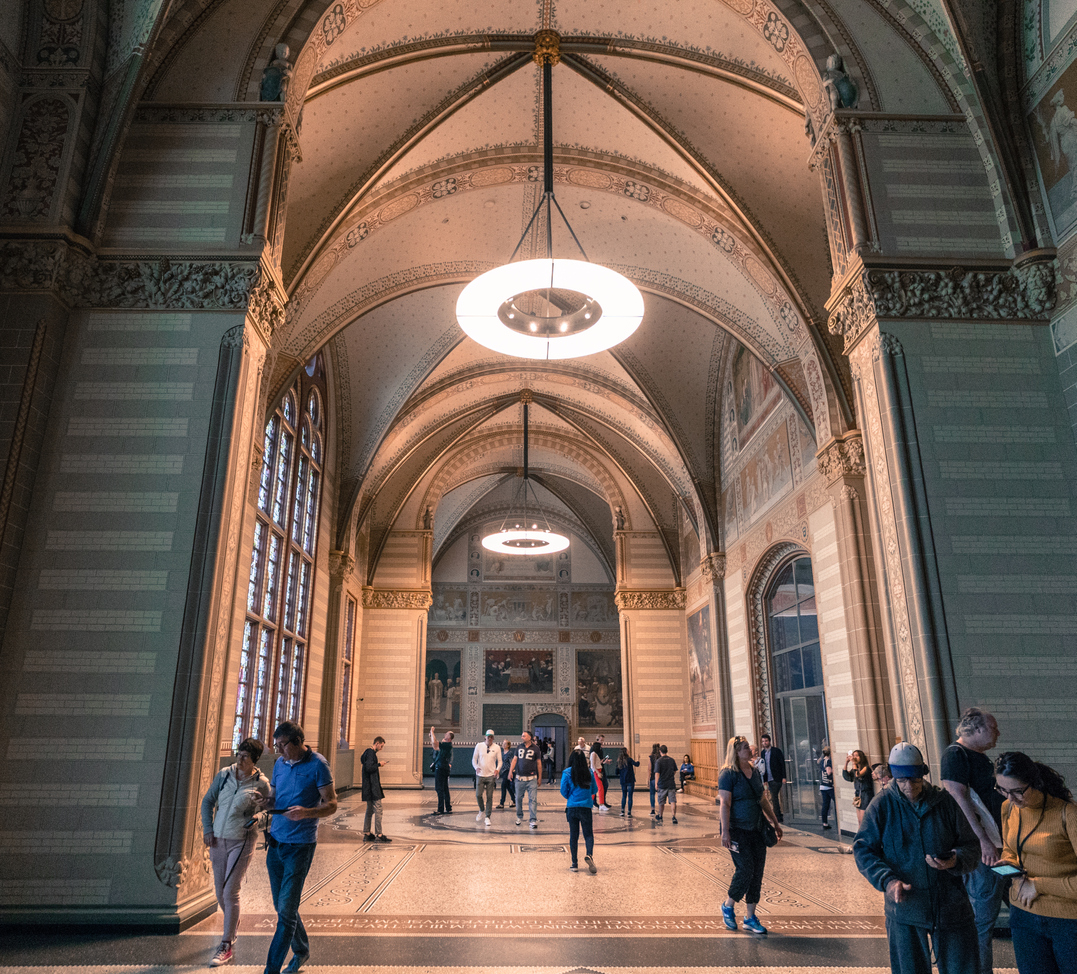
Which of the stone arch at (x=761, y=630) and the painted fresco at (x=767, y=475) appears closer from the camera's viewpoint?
the painted fresco at (x=767, y=475)

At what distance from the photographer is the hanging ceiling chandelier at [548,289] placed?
332 inches

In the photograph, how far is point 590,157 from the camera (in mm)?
12156

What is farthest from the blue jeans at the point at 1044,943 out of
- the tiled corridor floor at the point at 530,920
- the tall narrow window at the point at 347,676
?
the tall narrow window at the point at 347,676

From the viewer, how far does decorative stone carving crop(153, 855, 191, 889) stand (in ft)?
19.0

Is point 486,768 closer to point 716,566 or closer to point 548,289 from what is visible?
point 548,289

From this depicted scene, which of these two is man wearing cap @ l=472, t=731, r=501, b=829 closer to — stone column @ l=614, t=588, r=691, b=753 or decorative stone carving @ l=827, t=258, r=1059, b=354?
decorative stone carving @ l=827, t=258, r=1059, b=354

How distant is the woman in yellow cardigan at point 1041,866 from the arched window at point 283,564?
36.2 feet

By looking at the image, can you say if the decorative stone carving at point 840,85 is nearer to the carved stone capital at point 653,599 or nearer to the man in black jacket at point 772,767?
the man in black jacket at point 772,767

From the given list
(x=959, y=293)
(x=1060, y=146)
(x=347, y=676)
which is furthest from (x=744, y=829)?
(x=347, y=676)

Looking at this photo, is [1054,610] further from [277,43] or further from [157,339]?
[277,43]

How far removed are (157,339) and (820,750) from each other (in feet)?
37.8

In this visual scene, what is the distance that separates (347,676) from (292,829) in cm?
1780

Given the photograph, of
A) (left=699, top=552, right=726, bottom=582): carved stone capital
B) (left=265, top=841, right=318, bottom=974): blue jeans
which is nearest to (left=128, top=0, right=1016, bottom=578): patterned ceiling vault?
(left=699, top=552, right=726, bottom=582): carved stone capital

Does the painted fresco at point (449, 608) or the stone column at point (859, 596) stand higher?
the painted fresco at point (449, 608)
